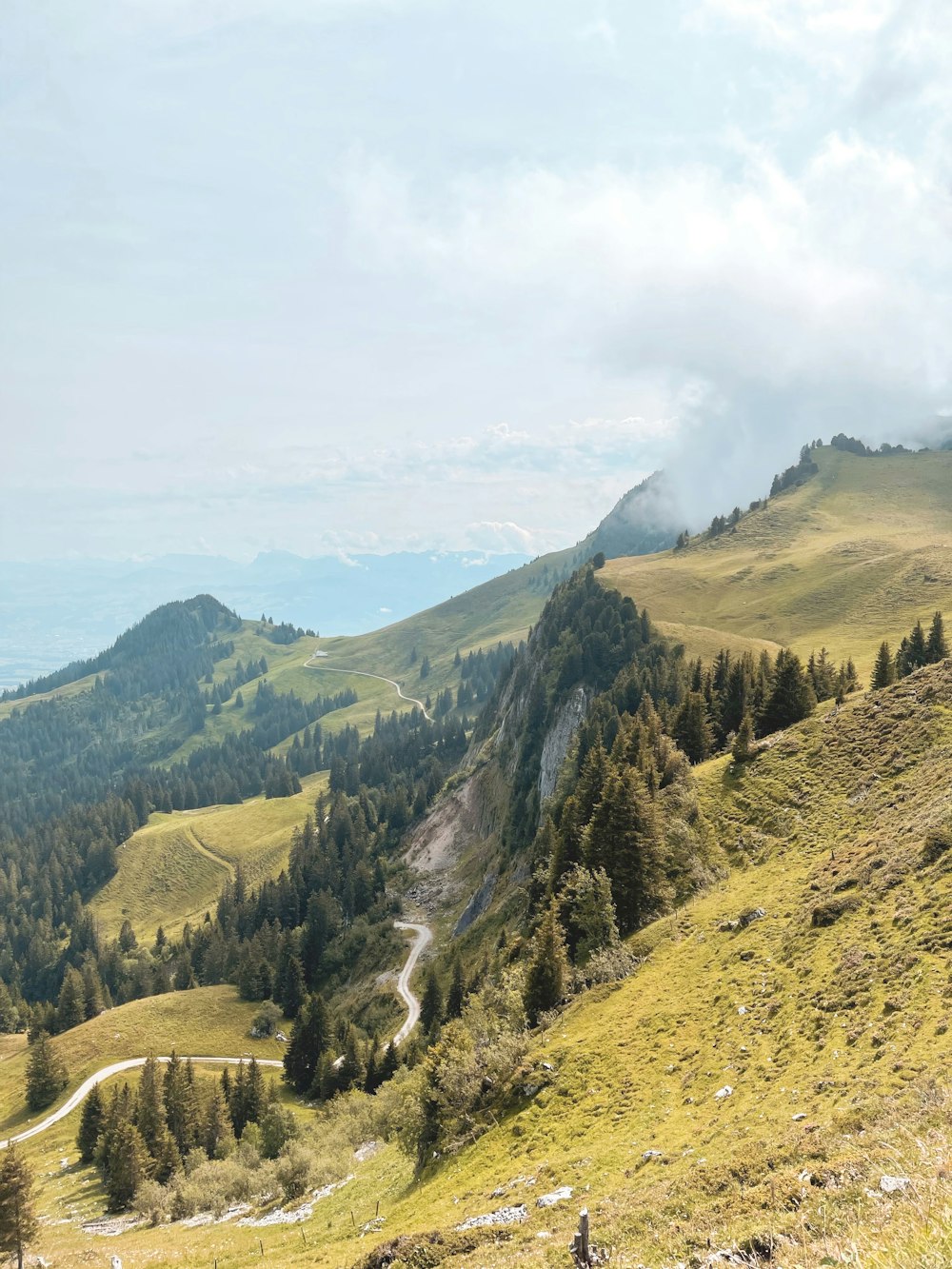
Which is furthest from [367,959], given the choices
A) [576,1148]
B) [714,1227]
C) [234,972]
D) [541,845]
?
[714,1227]

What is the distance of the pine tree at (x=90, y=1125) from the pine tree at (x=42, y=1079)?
22.7m

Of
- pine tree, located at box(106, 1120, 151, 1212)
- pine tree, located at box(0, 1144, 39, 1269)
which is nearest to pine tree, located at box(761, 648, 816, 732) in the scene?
pine tree, located at box(0, 1144, 39, 1269)

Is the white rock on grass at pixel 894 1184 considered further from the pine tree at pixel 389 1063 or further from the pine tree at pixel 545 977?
the pine tree at pixel 389 1063

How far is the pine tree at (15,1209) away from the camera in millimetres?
45812

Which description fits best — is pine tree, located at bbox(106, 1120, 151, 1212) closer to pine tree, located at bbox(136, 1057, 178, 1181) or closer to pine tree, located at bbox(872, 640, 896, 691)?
pine tree, located at bbox(136, 1057, 178, 1181)

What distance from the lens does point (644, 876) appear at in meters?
54.4

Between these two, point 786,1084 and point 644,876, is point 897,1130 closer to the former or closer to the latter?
point 786,1084

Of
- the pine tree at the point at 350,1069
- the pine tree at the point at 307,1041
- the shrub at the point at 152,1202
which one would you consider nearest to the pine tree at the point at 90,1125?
the shrub at the point at 152,1202

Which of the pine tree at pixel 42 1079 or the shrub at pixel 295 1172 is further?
the pine tree at pixel 42 1079

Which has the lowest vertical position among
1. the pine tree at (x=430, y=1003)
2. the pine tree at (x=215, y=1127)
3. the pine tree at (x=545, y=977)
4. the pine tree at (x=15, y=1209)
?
the pine tree at (x=215, y=1127)

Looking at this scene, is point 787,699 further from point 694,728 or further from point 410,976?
point 410,976

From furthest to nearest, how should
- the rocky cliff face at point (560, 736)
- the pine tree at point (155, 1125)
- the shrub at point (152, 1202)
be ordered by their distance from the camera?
the rocky cliff face at point (560, 736)
the pine tree at point (155, 1125)
the shrub at point (152, 1202)

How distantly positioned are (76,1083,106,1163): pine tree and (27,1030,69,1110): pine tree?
22.7m

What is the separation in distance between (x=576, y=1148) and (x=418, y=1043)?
56.1 m
